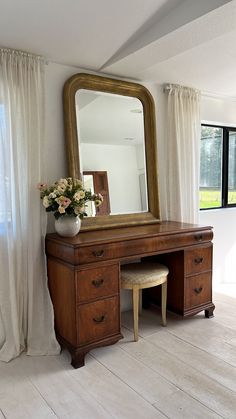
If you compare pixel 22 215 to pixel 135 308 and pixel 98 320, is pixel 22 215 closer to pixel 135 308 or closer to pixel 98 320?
pixel 98 320

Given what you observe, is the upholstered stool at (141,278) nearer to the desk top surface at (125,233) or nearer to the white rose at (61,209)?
the desk top surface at (125,233)

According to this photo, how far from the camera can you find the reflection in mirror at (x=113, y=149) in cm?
268

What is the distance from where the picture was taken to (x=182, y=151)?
3273mm

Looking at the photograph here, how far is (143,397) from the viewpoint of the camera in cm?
186

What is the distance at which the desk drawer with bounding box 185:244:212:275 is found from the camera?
2.76 m

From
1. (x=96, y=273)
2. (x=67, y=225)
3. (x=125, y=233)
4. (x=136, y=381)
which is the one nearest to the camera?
(x=136, y=381)

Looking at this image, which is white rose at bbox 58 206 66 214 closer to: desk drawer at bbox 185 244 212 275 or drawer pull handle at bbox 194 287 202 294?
desk drawer at bbox 185 244 212 275

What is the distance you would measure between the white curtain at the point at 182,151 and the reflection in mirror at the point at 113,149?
33cm

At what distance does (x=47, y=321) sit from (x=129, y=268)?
0.77 metres

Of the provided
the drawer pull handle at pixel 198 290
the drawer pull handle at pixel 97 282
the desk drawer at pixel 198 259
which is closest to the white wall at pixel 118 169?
the desk drawer at pixel 198 259

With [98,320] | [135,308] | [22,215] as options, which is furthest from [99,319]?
[22,215]

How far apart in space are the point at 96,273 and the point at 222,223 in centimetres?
233

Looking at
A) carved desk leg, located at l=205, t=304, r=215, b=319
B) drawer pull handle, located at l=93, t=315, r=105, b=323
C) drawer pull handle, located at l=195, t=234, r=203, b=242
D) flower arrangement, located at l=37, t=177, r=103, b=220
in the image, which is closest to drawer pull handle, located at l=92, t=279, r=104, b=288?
drawer pull handle, located at l=93, t=315, r=105, b=323

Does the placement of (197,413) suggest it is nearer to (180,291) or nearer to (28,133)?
(180,291)
